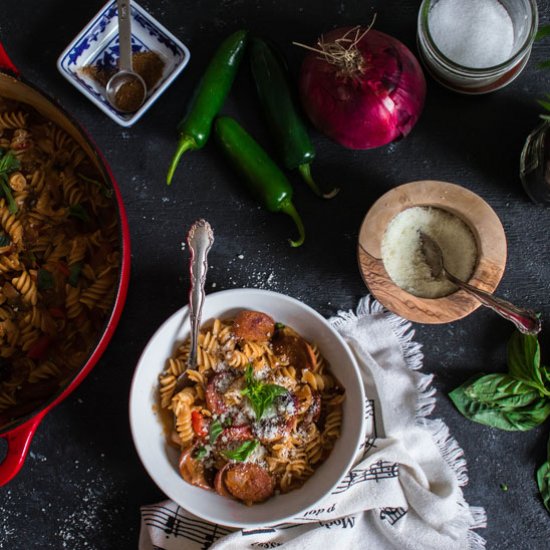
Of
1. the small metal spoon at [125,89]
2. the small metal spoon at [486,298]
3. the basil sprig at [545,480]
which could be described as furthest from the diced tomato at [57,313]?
the basil sprig at [545,480]

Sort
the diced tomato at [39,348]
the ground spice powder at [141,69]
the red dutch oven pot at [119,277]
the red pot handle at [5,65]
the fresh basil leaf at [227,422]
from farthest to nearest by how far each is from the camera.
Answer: the ground spice powder at [141,69] < the diced tomato at [39,348] < the fresh basil leaf at [227,422] < the red pot handle at [5,65] < the red dutch oven pot at [119,277]

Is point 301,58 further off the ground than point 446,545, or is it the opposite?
point 301,58

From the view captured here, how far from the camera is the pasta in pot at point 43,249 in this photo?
240cm

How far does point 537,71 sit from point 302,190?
3.39 ft

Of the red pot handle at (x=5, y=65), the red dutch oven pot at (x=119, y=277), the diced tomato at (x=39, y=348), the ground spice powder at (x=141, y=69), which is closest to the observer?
the red dutch oven pot at (x=119, y=277)

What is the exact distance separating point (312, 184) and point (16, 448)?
1.40 m

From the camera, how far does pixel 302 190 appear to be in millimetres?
2588

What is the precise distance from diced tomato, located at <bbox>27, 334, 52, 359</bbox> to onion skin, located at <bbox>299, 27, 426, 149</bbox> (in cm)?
128

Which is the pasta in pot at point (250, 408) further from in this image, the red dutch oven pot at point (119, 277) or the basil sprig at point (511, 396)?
the basil sprig at point (511, 396)

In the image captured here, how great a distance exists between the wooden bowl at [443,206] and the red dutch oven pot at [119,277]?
2.72 feet

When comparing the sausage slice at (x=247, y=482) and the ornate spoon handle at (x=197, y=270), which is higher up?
the ornate spoon handle at (x=197, y=270)

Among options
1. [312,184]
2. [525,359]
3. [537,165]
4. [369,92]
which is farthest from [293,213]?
[525,359]

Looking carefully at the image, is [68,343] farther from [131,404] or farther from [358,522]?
[358,522]

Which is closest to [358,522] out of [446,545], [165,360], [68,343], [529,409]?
[446,545]
